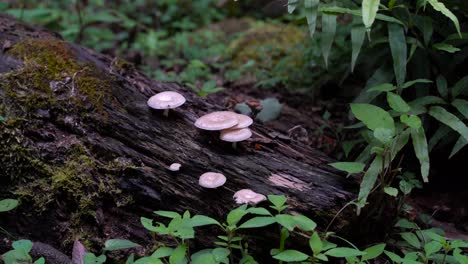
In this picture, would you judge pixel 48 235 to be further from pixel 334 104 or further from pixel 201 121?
pixel 334 104

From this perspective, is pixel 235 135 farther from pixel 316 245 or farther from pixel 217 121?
pixel 316 245

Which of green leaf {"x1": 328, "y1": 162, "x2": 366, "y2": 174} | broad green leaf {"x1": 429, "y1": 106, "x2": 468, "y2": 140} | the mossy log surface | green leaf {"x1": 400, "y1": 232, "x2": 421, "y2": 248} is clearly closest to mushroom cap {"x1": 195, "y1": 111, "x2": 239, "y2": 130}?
the mossy log surface

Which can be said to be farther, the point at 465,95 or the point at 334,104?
the point at 334,104

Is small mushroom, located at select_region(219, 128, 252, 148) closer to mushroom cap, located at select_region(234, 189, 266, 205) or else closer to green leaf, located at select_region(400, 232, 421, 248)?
mushroom cap, located at select_region(234, 189, 266, 205)

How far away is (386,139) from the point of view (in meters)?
2.68

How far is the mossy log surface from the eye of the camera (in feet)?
9.67

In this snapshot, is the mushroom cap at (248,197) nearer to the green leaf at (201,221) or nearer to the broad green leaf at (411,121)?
the green leaf at (201,221)

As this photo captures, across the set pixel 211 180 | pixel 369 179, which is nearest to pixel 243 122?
pixel 211 180

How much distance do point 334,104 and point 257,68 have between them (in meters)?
1.45

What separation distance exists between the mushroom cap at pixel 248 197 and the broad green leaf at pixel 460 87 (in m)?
1.71

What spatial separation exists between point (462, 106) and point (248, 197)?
1.74 meters

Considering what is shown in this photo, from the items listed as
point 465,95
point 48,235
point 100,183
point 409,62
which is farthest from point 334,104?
point 48,235

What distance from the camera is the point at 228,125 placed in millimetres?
3061

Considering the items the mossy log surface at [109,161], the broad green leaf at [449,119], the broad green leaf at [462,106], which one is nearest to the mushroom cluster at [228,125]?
the mossy log surface at [109,161]
